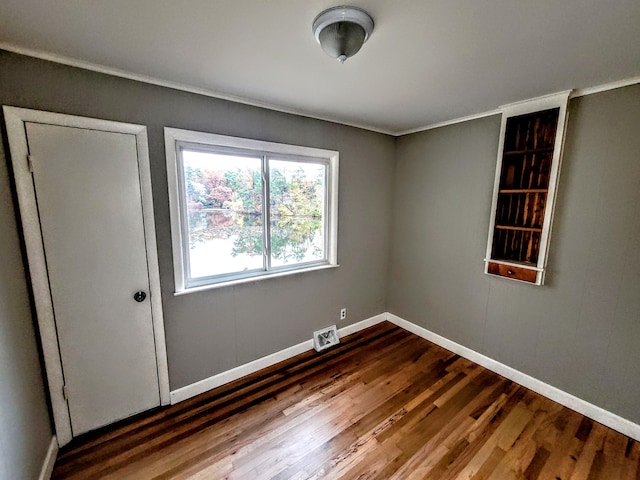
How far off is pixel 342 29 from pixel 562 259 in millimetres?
2256

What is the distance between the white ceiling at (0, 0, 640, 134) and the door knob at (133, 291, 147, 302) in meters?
1.44

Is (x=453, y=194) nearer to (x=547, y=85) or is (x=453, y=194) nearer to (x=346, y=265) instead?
(x=547, y=85)

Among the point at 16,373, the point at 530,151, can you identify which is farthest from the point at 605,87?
the point at 16,373

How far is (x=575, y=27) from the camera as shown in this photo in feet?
3.85

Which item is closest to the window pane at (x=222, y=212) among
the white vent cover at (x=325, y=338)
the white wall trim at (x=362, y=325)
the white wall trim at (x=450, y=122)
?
the white vent cover at (x=325, y=338)

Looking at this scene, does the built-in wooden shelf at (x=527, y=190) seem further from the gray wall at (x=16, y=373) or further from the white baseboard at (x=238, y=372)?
the gray wall at (x=16, y=373)

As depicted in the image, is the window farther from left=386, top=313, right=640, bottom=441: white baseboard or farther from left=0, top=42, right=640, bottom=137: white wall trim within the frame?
left=386, top=313, right=640, bottom=441: white baseboard

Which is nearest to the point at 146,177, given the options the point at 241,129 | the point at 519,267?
the point at 241,129

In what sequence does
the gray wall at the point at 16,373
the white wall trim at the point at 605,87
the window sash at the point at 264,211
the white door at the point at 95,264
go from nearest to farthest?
the gray wall at the point at 16,373 < the white door at the point at 95,264 < the white wall trim at the point at 605,87 < the window sash at the point at 264,211

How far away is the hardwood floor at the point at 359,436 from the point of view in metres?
1.57

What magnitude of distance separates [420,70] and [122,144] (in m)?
1.92

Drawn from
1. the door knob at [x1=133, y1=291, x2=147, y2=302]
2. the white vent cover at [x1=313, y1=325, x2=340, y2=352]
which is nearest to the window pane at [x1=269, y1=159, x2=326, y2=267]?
the white vent cover at [x1=313, y1=325, x2=340, y2=352]

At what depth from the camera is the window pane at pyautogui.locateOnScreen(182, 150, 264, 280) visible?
6.73 feet

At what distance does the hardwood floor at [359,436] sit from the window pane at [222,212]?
1073 mm
